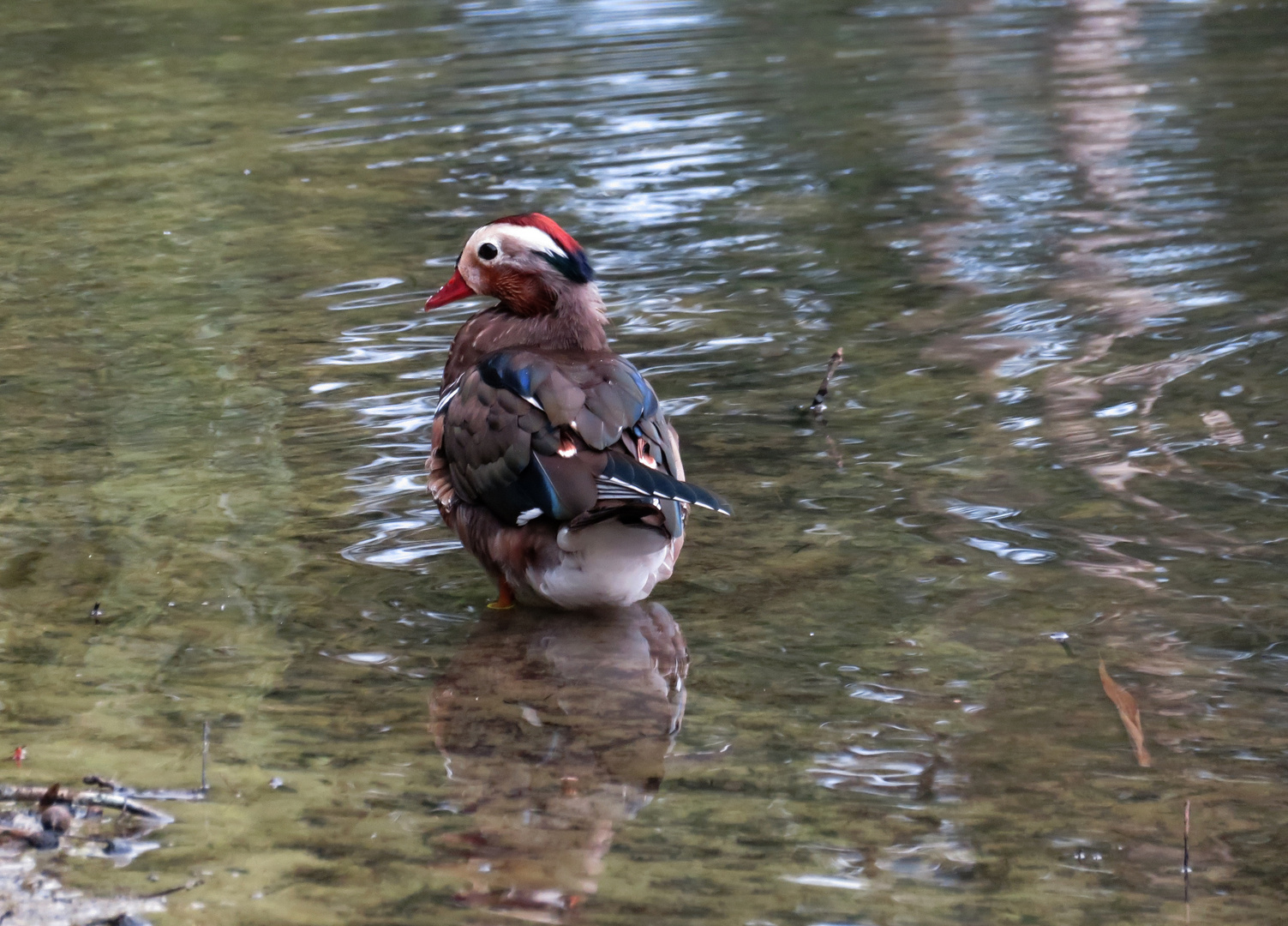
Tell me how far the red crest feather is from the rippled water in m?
1.03

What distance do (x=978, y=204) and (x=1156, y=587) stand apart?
480 centimetres

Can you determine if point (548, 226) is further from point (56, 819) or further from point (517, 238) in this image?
point (56, 819)

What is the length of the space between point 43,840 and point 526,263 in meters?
2.36

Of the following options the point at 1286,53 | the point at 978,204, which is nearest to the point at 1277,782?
the point at 978,204

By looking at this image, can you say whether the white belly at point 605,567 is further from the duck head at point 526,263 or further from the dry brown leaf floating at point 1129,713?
the dry brown leaf floating at point 1129,713

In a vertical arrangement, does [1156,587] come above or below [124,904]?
below

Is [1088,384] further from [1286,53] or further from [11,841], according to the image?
[1286,53]

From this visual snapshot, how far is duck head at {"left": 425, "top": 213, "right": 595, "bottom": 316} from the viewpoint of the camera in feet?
16.3

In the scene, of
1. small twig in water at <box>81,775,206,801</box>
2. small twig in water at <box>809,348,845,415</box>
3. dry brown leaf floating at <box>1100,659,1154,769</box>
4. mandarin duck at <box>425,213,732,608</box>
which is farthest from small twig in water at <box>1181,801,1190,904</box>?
small twig in water at <box>809,348,845,415</box>

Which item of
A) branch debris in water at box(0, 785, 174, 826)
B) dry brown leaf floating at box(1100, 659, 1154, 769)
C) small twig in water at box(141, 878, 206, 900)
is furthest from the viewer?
dry brown leaf floating at box(1100, 659, 1154, 769)

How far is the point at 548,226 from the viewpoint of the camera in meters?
5.00

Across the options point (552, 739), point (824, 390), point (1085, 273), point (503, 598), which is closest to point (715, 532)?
point (503, 598)

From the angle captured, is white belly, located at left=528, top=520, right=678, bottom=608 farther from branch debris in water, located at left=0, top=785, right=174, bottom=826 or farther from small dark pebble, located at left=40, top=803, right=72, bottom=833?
small dark pebble, located at left=40, top=803, right=72, bottom=833

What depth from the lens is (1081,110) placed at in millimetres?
11453
